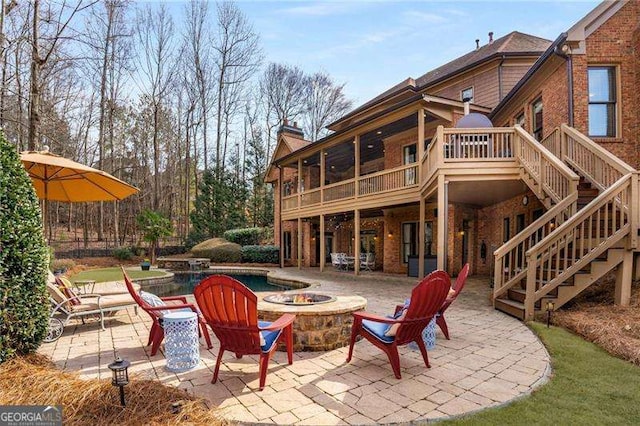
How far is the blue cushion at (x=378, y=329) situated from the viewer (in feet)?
12.0

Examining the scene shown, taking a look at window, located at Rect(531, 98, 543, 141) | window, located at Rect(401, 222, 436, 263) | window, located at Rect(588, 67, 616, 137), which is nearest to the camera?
window, located at Rect(588, 67, 616, 137)

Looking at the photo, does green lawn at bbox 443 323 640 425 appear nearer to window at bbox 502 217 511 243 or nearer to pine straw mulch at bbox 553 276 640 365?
pine straw mulch at bbox 553 276 640 365

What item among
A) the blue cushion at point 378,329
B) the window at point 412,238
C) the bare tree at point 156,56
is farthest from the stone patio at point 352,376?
the bare tree at point 156,56

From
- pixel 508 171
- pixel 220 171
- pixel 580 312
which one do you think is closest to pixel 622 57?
pixel 508 171

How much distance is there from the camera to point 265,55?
2609cm

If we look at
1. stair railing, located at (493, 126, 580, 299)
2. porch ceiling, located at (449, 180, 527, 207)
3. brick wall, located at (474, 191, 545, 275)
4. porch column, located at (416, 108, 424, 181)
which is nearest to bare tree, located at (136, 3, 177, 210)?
porch column, located at (416, 108, 424, 181)

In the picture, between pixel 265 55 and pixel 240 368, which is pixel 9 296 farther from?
pixel 265 55

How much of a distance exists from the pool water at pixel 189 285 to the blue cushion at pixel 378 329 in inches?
346

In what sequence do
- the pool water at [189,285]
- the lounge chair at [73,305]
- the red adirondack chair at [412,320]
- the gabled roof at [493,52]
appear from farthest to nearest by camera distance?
the gabled roof at [493,52]
the pool water at [189,285]
the lounge chair at [73,305]
the red adirondack chair at [412,320]

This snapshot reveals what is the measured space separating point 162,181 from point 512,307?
27.5 m

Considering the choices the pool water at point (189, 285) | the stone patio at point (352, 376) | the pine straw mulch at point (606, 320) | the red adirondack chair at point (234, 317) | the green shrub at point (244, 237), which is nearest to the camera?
the stone patio at point (352, 376)

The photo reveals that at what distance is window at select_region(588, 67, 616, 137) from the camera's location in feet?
27.8

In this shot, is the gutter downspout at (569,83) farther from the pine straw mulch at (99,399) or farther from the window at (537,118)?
the pine straw mulch at (99,399)

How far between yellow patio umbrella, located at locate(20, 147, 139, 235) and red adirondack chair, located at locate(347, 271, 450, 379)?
→ 5050 millimetres
